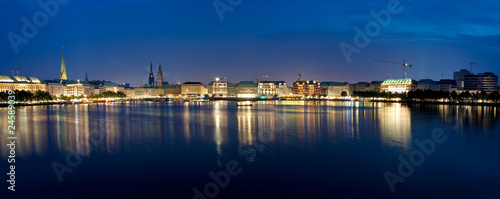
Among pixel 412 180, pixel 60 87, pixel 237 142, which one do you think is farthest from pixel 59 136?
pixel 60 87

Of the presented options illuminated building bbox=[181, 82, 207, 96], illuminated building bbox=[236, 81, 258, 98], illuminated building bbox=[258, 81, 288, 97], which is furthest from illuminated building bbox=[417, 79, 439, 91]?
illuminated building bbox=[181, 82, 207, 96]

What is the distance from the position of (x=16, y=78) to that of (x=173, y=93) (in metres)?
65.4

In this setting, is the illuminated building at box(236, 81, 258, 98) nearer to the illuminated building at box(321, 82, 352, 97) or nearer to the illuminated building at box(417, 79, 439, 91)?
the illuminated building at box(321, 82, 352, 97)

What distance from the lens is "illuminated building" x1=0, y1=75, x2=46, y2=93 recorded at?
9319 cm

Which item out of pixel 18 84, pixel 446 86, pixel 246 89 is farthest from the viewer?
pixel 246 89

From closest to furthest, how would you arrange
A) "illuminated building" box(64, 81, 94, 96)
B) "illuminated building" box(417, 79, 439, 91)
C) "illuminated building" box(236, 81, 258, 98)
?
"illuminated building" box(64, 81, 94, 96), "illuminated building" box(417, 79, 439, 91), "illuminated building" box(236, 81, 258, 98)

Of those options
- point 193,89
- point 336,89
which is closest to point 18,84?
point 193,89

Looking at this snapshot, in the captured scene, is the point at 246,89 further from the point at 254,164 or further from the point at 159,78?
the point at 254,164

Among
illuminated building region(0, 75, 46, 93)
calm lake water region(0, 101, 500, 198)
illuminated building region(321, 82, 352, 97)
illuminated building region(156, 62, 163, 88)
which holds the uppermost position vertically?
illuminated building region(156, 62, 163, 88)

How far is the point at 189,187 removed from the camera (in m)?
10.9

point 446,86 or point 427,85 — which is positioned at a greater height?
point 427,85

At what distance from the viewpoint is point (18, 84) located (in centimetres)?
9819

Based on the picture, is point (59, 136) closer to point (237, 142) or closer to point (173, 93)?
A: point (237, 142)

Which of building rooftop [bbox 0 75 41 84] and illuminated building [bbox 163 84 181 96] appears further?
illuminated building [bbox 163 84 181 96]
